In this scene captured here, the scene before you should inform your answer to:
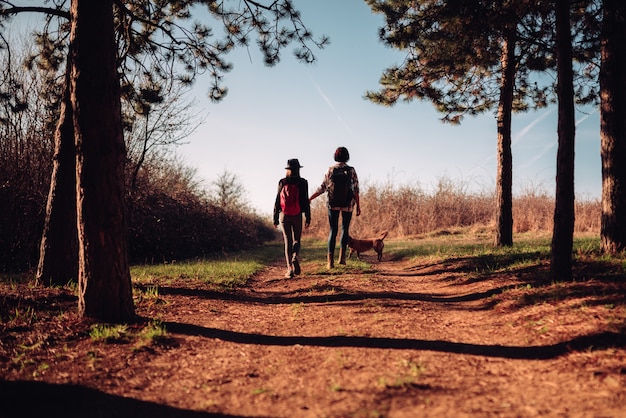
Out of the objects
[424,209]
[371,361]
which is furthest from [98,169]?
[424,209]

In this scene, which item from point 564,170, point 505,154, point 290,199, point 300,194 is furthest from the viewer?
point 505,154

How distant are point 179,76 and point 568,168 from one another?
7.46m

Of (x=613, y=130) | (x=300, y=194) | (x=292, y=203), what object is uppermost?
(x=613, y=130)

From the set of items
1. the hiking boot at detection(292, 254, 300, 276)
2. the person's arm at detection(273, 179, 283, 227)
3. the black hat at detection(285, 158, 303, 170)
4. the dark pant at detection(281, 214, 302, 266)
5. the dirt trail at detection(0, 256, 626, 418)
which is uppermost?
the black hat at detection(285, 158, 303, 170)

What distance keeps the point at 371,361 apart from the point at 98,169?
341 cm

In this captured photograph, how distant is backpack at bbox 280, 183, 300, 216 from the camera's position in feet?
25.8

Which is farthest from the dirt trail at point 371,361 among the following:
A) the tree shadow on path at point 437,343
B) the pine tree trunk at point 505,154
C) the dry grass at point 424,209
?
the dry grass at point 424,209

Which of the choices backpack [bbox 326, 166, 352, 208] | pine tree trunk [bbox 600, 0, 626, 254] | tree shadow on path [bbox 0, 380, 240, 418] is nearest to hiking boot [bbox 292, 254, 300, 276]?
backpack [bbox 326, 166, 352, 208]

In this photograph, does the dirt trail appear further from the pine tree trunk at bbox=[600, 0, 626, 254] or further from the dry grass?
the dry grass

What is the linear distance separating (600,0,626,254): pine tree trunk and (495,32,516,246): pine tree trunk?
3010 millimetres

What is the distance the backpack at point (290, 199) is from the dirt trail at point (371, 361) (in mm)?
2508

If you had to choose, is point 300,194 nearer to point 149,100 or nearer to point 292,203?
point 292,203

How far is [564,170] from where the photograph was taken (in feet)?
17.4

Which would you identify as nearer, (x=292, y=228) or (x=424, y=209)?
(x=292, y=228)
